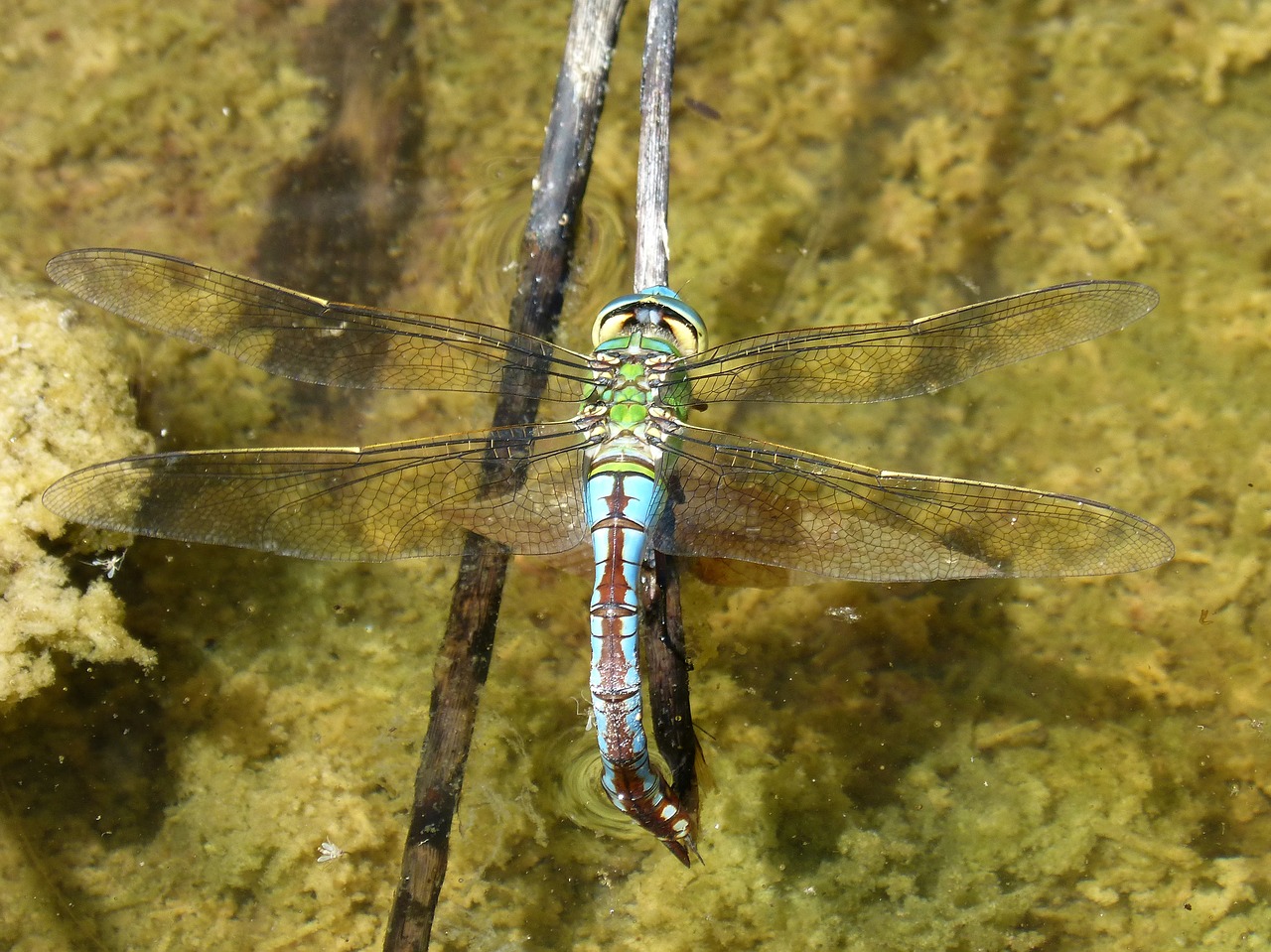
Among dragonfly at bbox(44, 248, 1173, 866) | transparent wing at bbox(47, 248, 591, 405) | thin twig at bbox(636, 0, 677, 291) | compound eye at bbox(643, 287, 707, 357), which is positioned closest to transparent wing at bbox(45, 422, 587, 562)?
dragonfly at bbox(44, 248, 1173, 866)

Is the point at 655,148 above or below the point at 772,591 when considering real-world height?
above

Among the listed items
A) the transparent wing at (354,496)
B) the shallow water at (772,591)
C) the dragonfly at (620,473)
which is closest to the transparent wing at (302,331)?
the dragonfly at (620,473)

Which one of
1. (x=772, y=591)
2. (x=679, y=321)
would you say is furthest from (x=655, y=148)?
(x=772, y=591)

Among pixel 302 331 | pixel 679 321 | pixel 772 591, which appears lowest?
pixel 772 591

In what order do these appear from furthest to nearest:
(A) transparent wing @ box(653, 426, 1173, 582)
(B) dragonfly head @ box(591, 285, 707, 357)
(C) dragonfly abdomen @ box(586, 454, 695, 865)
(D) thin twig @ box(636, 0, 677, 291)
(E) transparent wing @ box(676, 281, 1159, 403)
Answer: (B) dragonfly head @ box(591, 285, 707, 357)
(D) thin twig @ box(636, 0, 677, 291)
(E) transparent wing @ box(676, 281, 1159, 403)
(C) dragonfly abdomen @ box(586, 454, 695, 865)
(A) transparent wing @ box(653, 426, 1173, 582)

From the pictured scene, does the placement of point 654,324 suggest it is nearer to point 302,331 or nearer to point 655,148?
point 655,148

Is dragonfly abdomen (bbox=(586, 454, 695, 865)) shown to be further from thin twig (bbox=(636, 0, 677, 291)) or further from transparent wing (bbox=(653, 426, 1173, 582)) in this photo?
thin twig (bbox=(636, 0, 677, 291))

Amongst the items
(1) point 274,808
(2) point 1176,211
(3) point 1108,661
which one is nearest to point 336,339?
(1) point 274,808

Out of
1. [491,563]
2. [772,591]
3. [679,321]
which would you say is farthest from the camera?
[772,591]
